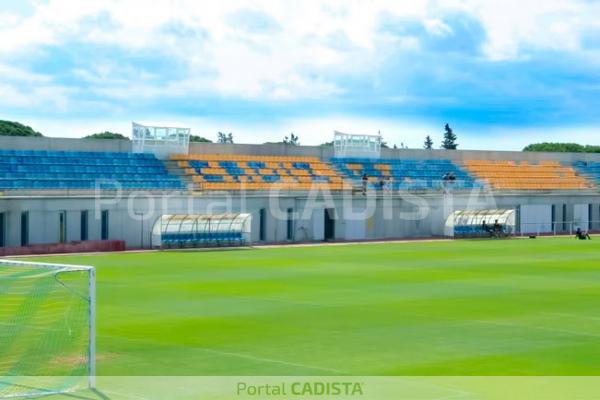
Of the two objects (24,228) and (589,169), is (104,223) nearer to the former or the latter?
(24,228)

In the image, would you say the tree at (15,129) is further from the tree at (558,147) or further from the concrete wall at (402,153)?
the tree at (558,147)

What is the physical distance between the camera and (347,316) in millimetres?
26500

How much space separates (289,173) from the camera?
7156 cm

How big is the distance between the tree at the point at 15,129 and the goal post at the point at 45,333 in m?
117

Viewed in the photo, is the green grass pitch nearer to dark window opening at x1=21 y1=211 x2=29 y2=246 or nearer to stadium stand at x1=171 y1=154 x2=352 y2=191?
dark window opening at x1=21 y1=211 x2=29 y2=246

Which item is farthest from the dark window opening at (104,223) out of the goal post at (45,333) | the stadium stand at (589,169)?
the stadium stand at (589,169)

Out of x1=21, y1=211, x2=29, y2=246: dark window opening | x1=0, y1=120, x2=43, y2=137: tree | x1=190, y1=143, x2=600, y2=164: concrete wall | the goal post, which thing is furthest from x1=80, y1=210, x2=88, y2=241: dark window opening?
x1=0, y1=120, x2=43, y2=137: tree

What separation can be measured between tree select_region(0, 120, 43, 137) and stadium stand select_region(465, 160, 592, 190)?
77.3 metres

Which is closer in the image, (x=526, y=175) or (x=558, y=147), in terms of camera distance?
(x=526, y=175)

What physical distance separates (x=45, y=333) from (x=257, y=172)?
47356 millimetres

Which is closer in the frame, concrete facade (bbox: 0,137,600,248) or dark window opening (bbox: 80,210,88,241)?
concrete facade (bbox: 0,137,600,248)

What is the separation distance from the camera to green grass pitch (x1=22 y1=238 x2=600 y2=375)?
19859 mm

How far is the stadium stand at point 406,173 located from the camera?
246ft

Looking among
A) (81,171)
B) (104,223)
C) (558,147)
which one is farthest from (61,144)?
(558,147)
